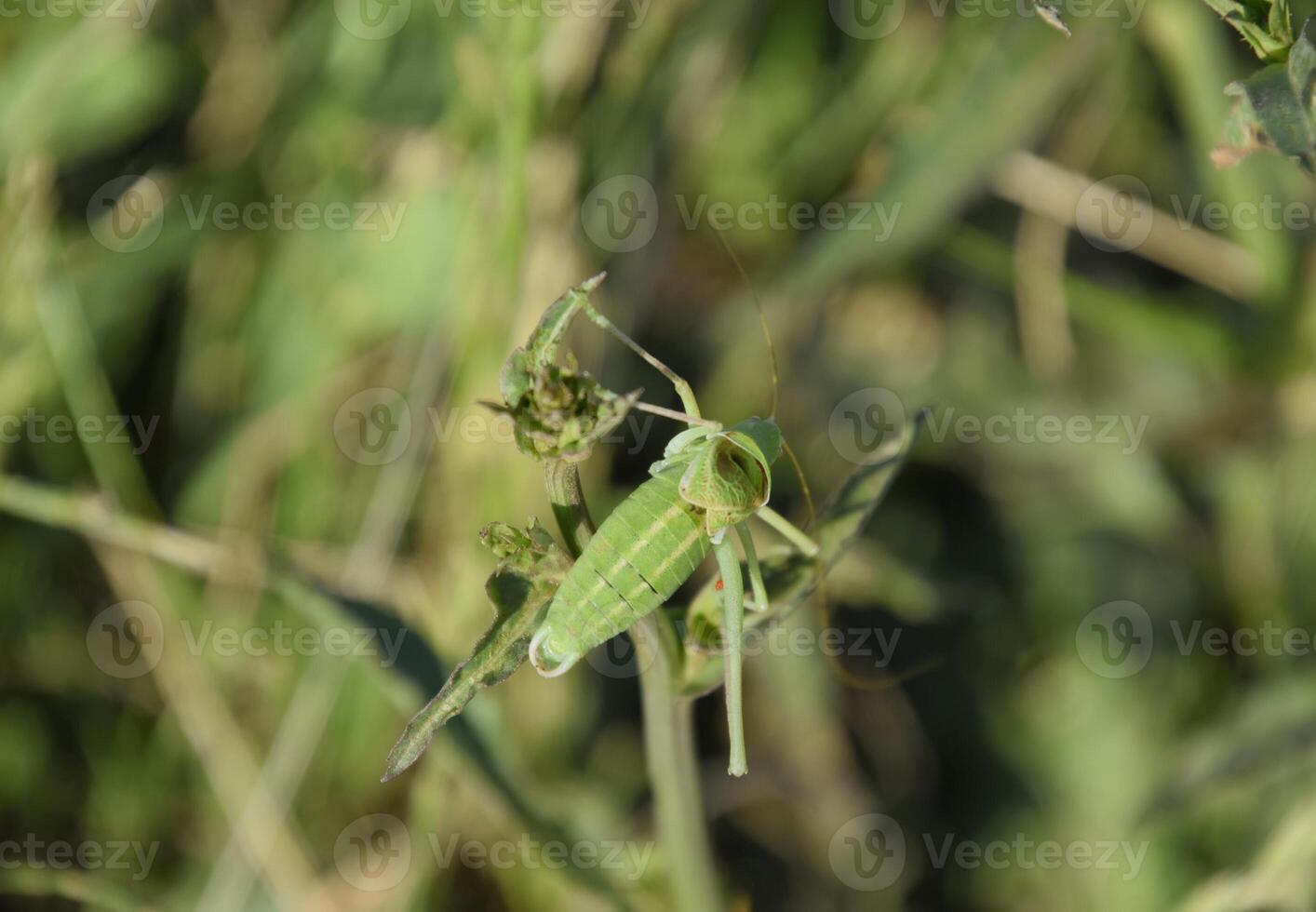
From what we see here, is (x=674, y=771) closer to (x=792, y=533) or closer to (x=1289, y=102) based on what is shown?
(x=792, y=533)

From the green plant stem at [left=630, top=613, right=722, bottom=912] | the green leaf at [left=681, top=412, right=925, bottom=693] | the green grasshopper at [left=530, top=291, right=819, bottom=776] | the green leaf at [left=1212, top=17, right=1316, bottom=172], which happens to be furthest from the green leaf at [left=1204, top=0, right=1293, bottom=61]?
the green plant stem at [left=630, top=613, right=722, bottom=912]

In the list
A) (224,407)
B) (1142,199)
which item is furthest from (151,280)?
(1142,199)

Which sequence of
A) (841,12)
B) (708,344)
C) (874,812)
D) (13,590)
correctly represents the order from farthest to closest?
(841,12) < (708,344) < (874,812) < (13,590)

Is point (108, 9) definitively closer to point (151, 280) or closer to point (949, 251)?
point (151, 280)

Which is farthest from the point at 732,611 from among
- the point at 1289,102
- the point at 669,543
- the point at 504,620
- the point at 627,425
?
the point at 627,425

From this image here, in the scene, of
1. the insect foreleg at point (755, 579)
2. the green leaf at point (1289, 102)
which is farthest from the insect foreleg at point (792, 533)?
the green leaf at point (1289, 102)

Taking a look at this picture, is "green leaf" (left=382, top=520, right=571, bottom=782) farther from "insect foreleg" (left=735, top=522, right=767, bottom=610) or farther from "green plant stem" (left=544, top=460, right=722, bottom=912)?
"insect foreleg" (left=735, top=522, right=767, bottom=610)
